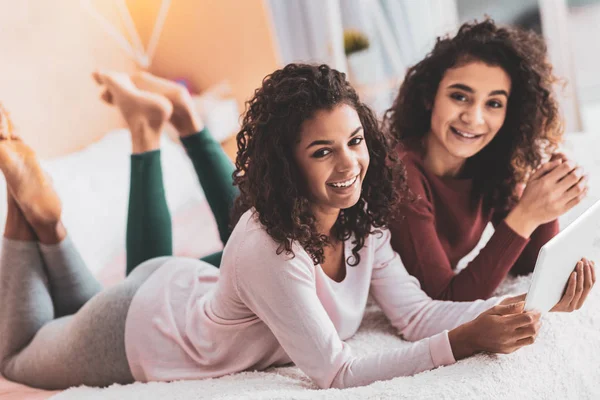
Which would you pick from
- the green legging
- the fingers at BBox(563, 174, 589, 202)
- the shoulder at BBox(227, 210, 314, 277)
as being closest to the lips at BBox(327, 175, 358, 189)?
the shoulder at BBox(227, 210, 314, 277)

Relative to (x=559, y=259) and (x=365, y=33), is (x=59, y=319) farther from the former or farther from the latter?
(x=365, y=33)

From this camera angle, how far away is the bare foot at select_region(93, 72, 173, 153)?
63.8 inches

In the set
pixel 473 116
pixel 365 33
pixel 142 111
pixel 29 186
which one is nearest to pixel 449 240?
pixel 473 116

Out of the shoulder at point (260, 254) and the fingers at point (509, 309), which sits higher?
the shoulder at point (260, 254)

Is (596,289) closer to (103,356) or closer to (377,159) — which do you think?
(377,159)

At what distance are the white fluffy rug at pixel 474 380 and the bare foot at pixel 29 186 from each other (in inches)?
16.3

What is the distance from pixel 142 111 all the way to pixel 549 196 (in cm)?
105

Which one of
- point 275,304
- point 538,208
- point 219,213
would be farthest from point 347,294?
point 219,213

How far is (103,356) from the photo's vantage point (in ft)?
4.16

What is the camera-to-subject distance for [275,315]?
1011 millimetres

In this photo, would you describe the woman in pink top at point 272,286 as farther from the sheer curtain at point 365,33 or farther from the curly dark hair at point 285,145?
the sheer curtain at point 365,33

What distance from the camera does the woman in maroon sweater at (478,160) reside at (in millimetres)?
1258

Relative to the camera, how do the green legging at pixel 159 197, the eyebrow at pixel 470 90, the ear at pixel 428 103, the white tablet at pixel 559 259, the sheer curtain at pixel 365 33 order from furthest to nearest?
the sheer curtain at pixel 365 33, the green legging at pixel 159 197, the ear at pixel 428 103, the eyebrow at pixel 470 90, the white tablet at pixel 559 259

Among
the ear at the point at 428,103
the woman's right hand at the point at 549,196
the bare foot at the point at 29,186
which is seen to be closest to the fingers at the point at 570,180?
the woman's right hand at the point at 549,196
